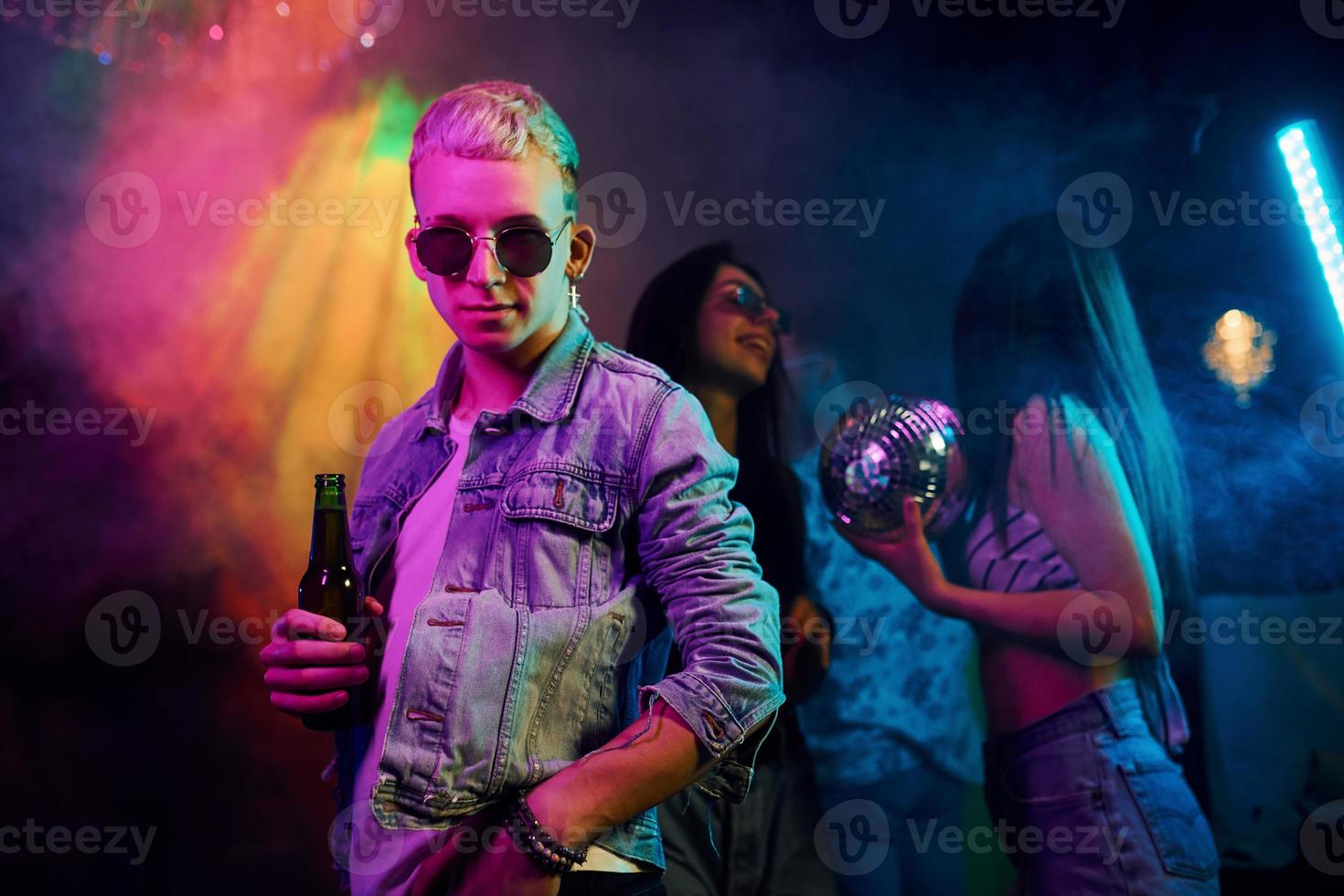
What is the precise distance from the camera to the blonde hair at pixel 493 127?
1644 millimetres

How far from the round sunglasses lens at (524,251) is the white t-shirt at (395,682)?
1.09 feet

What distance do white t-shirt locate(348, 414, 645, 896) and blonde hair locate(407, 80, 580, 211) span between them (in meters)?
0.52

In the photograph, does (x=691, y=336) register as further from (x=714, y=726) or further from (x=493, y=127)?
(x=714, y=726)

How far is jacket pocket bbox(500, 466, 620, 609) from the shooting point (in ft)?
4.99

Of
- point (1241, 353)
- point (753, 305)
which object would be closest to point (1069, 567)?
point (1241, 353)

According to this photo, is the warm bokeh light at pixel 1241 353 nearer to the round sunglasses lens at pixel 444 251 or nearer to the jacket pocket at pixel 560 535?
the jacket pocket at pixel 560 535

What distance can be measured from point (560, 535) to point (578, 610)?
0.13 meters

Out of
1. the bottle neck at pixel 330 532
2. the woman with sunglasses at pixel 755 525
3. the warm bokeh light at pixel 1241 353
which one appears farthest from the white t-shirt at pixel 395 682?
the warm bokeh light at pixel 1241 353

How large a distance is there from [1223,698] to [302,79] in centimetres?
408

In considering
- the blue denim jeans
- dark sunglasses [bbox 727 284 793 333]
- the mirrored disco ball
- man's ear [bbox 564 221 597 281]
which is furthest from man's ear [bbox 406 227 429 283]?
the blue denim jeans

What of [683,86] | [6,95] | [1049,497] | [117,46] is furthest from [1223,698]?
[6,95]

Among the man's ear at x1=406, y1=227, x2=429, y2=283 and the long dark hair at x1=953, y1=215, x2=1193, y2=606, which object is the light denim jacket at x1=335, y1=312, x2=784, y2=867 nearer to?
the man's ear at x1=406, y1=227, x2=429, y2=283

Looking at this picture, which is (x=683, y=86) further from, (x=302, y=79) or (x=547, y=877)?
(x=547, y=877)

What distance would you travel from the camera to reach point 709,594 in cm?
143
